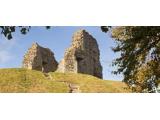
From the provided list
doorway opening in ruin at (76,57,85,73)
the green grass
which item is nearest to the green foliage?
the green grass

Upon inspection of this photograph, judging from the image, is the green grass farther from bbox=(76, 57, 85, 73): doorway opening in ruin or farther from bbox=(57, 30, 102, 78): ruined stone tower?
bbox=(76, 57, 85, 73): doorway opening in ruin

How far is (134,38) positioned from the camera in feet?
68.9

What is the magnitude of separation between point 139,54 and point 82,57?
40.4 metres

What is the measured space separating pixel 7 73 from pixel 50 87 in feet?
21.0

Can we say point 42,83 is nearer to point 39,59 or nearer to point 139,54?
point 39,59

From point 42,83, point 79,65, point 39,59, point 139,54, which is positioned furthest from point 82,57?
point 139,54

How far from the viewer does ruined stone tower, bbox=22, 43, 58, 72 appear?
5838 centimetres

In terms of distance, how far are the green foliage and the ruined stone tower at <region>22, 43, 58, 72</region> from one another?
34440mm
